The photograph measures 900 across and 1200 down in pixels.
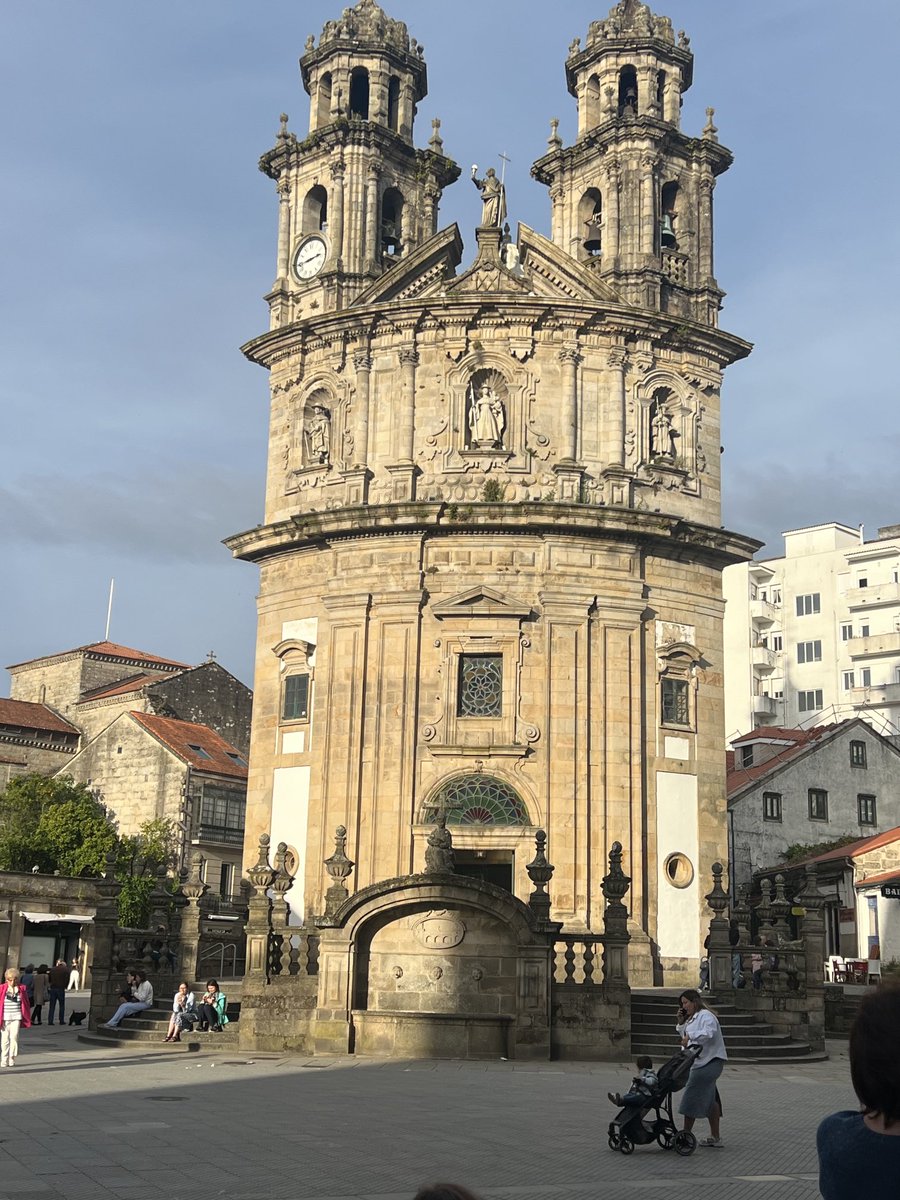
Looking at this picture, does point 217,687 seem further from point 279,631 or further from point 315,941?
point 315,941

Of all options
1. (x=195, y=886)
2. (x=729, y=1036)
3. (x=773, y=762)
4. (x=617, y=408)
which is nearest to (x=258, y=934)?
(x=195, y=886)

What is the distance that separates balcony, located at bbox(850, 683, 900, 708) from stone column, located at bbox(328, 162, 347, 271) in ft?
145

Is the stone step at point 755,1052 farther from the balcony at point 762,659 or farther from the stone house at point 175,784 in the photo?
the balcony at point 762,659

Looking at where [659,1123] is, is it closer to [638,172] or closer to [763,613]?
[638,172]

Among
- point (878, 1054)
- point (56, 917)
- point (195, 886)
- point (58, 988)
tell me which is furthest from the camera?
point (56, 917)

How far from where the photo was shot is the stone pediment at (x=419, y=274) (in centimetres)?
4044

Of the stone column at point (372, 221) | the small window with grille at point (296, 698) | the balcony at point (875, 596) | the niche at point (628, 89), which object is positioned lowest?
the small window with grille at point (296, 698)

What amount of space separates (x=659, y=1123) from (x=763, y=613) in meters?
67.1

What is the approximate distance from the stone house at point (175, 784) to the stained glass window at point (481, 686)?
82.1 ft

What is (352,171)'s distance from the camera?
4259 cm

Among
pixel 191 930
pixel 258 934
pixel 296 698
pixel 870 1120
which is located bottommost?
pixel 870 1120

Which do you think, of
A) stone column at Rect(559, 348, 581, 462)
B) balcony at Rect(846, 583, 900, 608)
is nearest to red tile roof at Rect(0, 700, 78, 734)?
stone column at Rect(559, 348, 581, 462)

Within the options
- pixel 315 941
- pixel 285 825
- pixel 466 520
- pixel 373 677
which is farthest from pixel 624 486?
pixel 315 941

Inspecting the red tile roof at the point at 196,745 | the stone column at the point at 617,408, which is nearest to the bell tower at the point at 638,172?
the stone column at the point at 617,408
